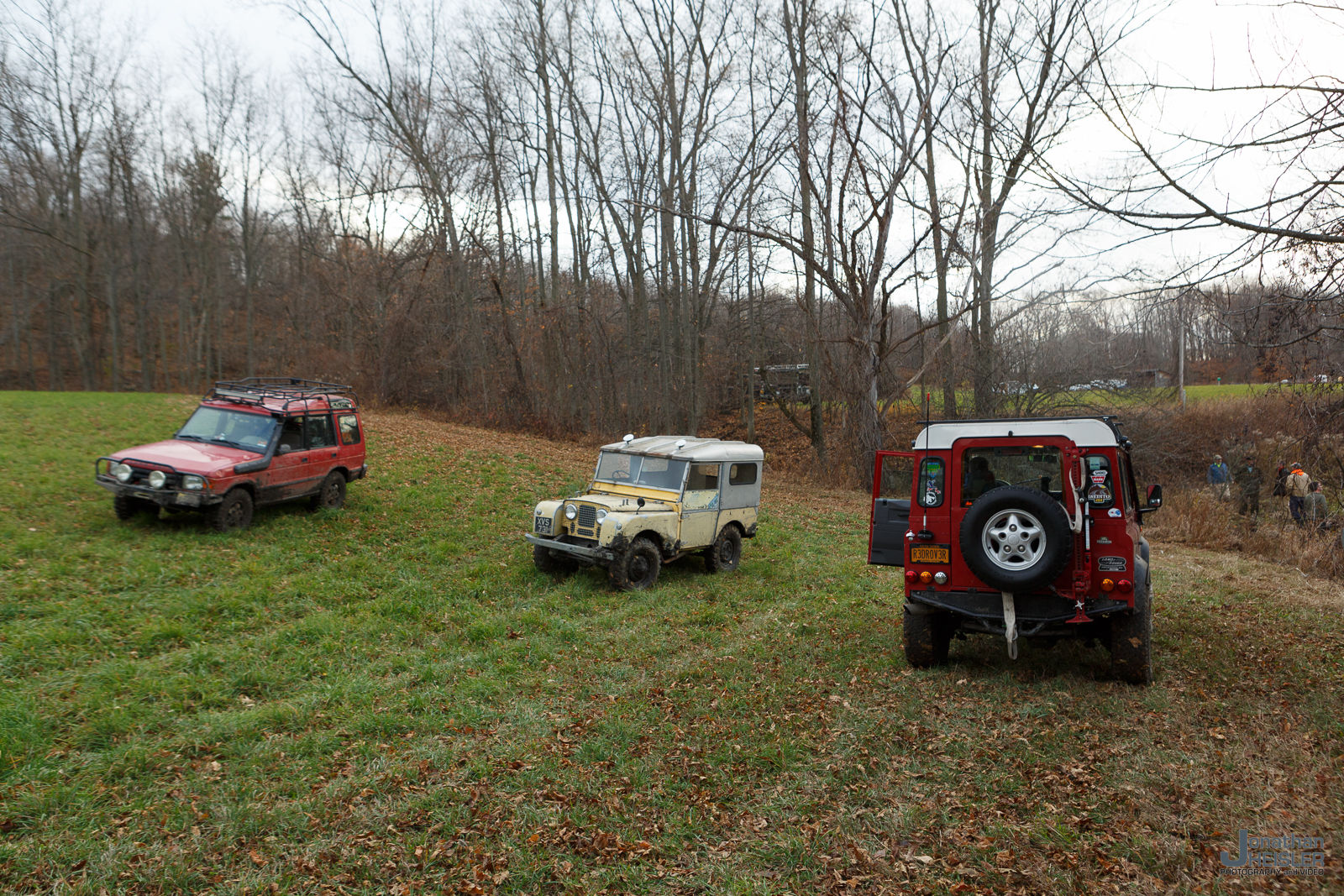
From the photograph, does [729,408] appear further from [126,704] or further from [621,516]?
[126,704]

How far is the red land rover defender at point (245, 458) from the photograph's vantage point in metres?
10.2

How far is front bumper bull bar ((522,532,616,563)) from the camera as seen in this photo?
375 inches

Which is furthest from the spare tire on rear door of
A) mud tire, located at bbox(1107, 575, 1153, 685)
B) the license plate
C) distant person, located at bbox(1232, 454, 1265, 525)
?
distant person, located at bbox(1232, 454, 1265, 525)

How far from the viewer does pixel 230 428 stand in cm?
1161

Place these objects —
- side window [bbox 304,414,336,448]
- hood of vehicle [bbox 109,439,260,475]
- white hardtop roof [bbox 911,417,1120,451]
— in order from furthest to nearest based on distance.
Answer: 1. side window [bbox 304,414,336,448]
2. hood of vehicle [bbox 109,439,260,475]
3. white hardtop roof [bbox 911,417,1120,451]

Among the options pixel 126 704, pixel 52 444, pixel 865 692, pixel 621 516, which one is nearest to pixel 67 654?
pixel 126 704

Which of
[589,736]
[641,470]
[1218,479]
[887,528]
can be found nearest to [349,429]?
[641,470]

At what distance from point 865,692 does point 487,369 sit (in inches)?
1076

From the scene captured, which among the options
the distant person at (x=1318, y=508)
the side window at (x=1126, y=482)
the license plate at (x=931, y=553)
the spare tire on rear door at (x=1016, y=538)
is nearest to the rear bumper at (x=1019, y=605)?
the license plate at (x=931, y=553)

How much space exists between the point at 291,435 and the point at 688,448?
6.33 metres

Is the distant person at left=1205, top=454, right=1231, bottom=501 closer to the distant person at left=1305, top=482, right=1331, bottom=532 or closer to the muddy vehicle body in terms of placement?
the distant person at left=1305, top=482, right=1331, bottom=532

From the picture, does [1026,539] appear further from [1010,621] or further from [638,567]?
[638,567]

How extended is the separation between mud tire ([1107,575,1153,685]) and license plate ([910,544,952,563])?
4.45ft

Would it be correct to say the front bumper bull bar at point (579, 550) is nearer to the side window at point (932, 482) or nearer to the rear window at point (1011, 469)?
the side window at point (932, 482)
